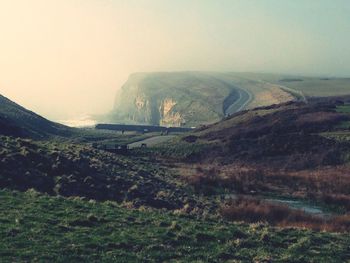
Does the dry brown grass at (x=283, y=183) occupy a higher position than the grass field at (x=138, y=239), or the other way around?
the grass field at (x=138, y=239)

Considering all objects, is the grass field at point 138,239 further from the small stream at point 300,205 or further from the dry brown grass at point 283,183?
the dry brown grass at point 283,183

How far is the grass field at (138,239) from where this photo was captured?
18.2 meters

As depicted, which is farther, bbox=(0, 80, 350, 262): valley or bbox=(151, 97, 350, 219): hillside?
bbox=(151, 97, 350, 219): hillside

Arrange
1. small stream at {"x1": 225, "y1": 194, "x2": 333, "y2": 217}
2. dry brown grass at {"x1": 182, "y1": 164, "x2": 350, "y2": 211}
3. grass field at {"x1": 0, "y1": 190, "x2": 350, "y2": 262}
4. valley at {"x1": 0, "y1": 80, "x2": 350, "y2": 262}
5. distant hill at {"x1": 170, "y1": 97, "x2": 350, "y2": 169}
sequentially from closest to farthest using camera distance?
grass field at {"x1": 0, "y1": 190, "x2": 350, "y2": 262}, valley at {"x1": 0, "y1": 80, "x2": 350, "y2": 262}, small stream at {"x1": 225, "y1": 194, "x2": 333, "y2": 217}, dry brown grass at {"x1": 182, "y1": 164, "x2": 350, "y2": 211}, distant hill at {"x1": 170, "y1": 97, "x2": 350, "y2": 169}

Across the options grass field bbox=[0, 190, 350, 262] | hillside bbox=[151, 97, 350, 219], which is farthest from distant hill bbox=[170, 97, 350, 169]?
grass field bbox=[0, 190, 350, 262]

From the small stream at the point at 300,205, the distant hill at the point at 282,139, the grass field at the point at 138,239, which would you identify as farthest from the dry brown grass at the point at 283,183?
the grass field at the point at 138,239

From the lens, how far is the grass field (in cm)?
1817

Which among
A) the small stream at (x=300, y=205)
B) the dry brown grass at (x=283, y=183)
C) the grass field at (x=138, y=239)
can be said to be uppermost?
the grass field at (x=138, y=239)

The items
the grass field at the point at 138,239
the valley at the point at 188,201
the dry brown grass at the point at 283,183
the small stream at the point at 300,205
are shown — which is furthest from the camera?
the dry brown grass at the point at 283,183

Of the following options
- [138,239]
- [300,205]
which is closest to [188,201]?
[300,205]

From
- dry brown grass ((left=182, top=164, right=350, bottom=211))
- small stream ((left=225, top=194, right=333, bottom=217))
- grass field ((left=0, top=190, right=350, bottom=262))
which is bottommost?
small stream ((left=225, top=194, right=333, bottom=217))

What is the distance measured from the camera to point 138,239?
20.6 metres

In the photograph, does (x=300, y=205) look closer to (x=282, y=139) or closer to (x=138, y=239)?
(x=138, y=239)

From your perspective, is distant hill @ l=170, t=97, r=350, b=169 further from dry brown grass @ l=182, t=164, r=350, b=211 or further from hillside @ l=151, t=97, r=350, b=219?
dry brown grass @ l=182, t=164, r=350, b=211
